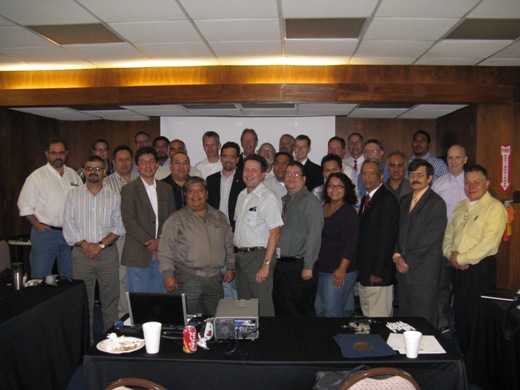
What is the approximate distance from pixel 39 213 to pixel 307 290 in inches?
112

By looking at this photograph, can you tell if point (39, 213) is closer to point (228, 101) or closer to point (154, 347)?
point (228, 101)

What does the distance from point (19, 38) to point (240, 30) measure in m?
2.21

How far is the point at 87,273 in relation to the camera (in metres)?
3.79

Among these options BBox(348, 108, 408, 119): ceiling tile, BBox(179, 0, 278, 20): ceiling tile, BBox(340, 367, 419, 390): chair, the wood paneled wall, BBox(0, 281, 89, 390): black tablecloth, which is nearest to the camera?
BBox(340, 367, 419, 390): chair

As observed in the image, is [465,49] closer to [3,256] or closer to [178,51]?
[178,51]

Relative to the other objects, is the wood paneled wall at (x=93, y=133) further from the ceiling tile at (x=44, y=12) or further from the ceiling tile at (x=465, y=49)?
the ceiling tile at (x=465, y=49)

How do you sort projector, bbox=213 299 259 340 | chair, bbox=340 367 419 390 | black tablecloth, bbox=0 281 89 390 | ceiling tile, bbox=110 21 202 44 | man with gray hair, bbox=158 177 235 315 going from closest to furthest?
chair, bbox=340 367 419 390 < projector, bbox=213 299 259 340 < black tablecloth, bbox=0 281 89 390 < man with gray hair, bbox=158 177 235 315 < ceiling tile, bbox=110 21 202 44

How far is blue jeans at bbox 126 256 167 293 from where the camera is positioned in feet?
12.5

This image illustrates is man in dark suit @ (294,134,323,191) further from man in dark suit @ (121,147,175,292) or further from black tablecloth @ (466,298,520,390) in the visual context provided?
black tablecloth @ (466,298,520,390)

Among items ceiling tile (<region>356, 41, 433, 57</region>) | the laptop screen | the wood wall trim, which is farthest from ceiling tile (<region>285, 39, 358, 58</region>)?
the laptop screen

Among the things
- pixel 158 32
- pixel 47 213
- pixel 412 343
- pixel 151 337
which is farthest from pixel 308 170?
pixel 151 337

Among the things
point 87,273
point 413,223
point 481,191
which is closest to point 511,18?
point 481,191

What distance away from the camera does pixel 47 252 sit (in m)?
4.33

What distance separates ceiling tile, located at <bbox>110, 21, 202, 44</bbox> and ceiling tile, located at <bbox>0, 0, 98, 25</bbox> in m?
0.32
